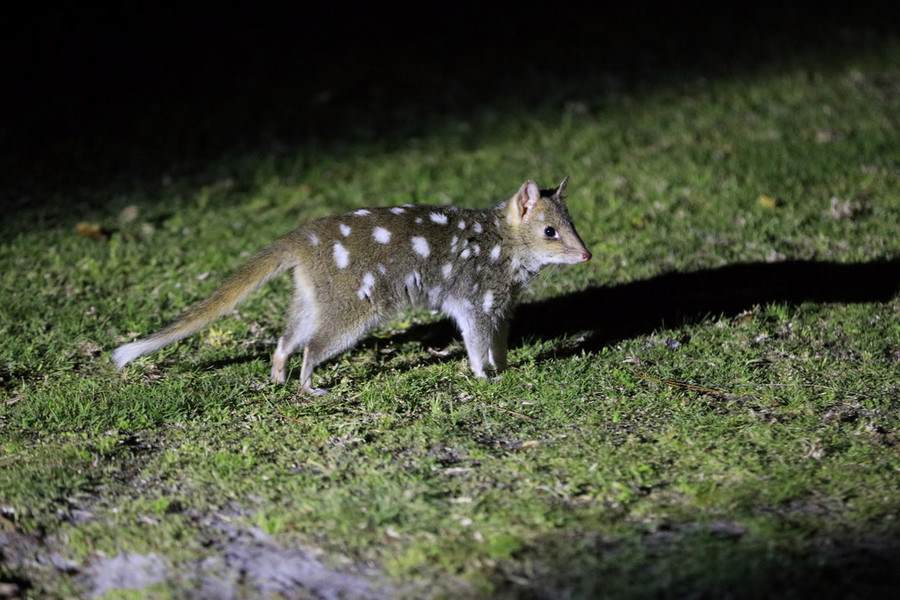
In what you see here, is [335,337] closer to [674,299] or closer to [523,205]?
[523,205]

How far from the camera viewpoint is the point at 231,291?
650cm

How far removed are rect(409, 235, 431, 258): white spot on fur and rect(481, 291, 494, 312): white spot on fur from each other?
1.53 ft

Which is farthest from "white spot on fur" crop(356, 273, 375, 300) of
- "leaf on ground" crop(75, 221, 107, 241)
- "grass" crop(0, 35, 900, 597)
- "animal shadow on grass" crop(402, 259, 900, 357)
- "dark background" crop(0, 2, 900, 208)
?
"dark background" crop(0, 2, 900, 208)

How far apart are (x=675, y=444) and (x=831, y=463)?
785 millimetres

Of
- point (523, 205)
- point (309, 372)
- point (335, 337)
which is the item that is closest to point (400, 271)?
point (335, 337)

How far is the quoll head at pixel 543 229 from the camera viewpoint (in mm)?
6945

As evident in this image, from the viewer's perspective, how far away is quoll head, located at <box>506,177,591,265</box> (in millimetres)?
6945

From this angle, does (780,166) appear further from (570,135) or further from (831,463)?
(831,463)

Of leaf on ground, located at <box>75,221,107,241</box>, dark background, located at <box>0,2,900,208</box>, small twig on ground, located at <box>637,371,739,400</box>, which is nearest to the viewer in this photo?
small twig on ground, located at <box>637,371,739,400</box>

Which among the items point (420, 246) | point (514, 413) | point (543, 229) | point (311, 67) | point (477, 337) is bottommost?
point (514, 413)

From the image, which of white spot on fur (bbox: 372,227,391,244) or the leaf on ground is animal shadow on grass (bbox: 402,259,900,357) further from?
the leaf on ground

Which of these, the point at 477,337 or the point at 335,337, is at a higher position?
the point at 477,337

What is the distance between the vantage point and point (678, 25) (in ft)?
52.2

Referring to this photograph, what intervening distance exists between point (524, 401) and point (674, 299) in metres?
2.13
